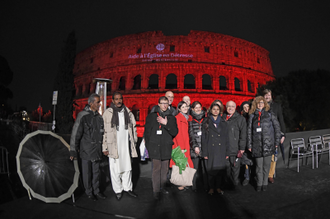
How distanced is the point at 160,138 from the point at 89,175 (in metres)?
1.52

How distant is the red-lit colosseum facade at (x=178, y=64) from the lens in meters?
20.5

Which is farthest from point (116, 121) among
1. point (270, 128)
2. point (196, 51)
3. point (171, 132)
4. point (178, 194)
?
point (196, 51)

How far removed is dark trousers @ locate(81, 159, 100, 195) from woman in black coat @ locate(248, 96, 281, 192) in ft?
10.7

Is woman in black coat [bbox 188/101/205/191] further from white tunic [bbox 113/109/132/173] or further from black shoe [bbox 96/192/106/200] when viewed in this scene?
black shoe [bbox 96/192/106/200]

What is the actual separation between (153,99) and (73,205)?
687 inches

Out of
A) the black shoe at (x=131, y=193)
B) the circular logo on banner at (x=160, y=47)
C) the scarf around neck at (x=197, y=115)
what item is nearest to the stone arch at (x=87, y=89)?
the circular logo on banner at (x=160, y=47)

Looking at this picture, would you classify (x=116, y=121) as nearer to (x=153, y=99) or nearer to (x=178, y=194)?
(x=178, y=194)

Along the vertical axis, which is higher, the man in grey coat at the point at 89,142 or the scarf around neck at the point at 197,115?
the scarf around neck at the point at 197,115

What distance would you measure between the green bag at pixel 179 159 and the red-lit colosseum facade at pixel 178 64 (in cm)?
1622

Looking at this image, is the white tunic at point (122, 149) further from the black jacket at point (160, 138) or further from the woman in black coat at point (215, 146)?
the woman in black coat at point (215, 146)

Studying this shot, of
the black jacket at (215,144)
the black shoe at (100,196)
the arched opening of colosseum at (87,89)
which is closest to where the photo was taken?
the black shoe at (100,196)

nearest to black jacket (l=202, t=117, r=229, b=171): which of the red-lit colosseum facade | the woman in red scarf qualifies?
the woman in red scarf

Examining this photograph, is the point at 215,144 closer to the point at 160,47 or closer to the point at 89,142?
the point at 89,142

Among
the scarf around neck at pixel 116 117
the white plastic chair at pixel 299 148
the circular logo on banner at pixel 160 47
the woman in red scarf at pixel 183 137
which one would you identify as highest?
the circular logo on banner at pixel 160 47
